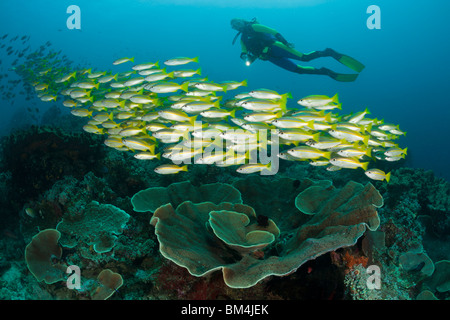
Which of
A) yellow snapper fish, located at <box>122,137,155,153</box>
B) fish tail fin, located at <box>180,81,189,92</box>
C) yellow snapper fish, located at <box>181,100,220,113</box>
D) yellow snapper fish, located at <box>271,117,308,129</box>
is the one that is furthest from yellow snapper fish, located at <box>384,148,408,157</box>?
yellow snapper fish, located at <box>122,137,155,153</box>

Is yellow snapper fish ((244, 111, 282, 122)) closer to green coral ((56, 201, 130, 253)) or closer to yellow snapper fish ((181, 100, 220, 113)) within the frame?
yellow snapper fish ((181, 100, 220, 113))

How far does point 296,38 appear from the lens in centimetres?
12500

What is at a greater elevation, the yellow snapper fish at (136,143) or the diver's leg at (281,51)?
the diver's leg at (281,51)

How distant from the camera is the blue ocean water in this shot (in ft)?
276

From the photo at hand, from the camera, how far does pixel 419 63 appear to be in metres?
106

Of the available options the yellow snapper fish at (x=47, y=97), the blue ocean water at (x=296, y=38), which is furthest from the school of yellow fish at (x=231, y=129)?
the blue ocean water at (x=296, y=38)

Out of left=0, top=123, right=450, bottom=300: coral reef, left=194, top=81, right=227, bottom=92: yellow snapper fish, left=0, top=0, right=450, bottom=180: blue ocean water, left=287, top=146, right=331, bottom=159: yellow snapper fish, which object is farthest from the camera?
left=0, top=0, right=450, bottom=180: blue ocean water

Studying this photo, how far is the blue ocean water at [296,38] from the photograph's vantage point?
8425 centimetres

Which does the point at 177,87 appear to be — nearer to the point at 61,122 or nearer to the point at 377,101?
the point at 61,122

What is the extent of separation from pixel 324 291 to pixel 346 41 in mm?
139994

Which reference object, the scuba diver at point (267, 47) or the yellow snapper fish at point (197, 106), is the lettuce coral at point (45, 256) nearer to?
the yellow snapper fish at point (197, 106)

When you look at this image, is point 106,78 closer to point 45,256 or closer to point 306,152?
point 45,256

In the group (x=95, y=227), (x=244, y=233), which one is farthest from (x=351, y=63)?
(x=95, y=227)
